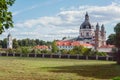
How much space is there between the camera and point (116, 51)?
75.5 meters

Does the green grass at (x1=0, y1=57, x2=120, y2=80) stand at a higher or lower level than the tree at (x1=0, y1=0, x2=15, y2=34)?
lower

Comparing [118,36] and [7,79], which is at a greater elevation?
[118,36]

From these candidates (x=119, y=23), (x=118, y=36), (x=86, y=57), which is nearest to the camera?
(x=118, y=36)

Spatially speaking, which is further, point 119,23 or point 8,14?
point 119,23

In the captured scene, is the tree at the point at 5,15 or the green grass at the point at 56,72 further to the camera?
the green grass at the point at 56,72

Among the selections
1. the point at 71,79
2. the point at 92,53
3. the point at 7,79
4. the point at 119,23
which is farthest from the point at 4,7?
the point at 92,53

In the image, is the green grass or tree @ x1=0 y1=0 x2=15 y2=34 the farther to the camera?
the green grass

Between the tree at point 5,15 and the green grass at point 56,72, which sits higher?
the tree at point 5,15

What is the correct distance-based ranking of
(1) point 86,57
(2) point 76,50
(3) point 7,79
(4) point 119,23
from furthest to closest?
1. (2) point 76,50
2. (1) point 86,57
3. (4) point 119,23
4. (3) point 7,79

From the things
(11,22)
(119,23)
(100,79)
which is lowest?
(100,79)

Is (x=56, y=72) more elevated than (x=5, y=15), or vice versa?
(x=5, y=15)

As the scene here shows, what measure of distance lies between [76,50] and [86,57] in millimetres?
24440

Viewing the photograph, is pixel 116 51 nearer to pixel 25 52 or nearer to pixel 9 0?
pixel 9 0

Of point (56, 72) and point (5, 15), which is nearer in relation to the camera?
point (5, 15)
